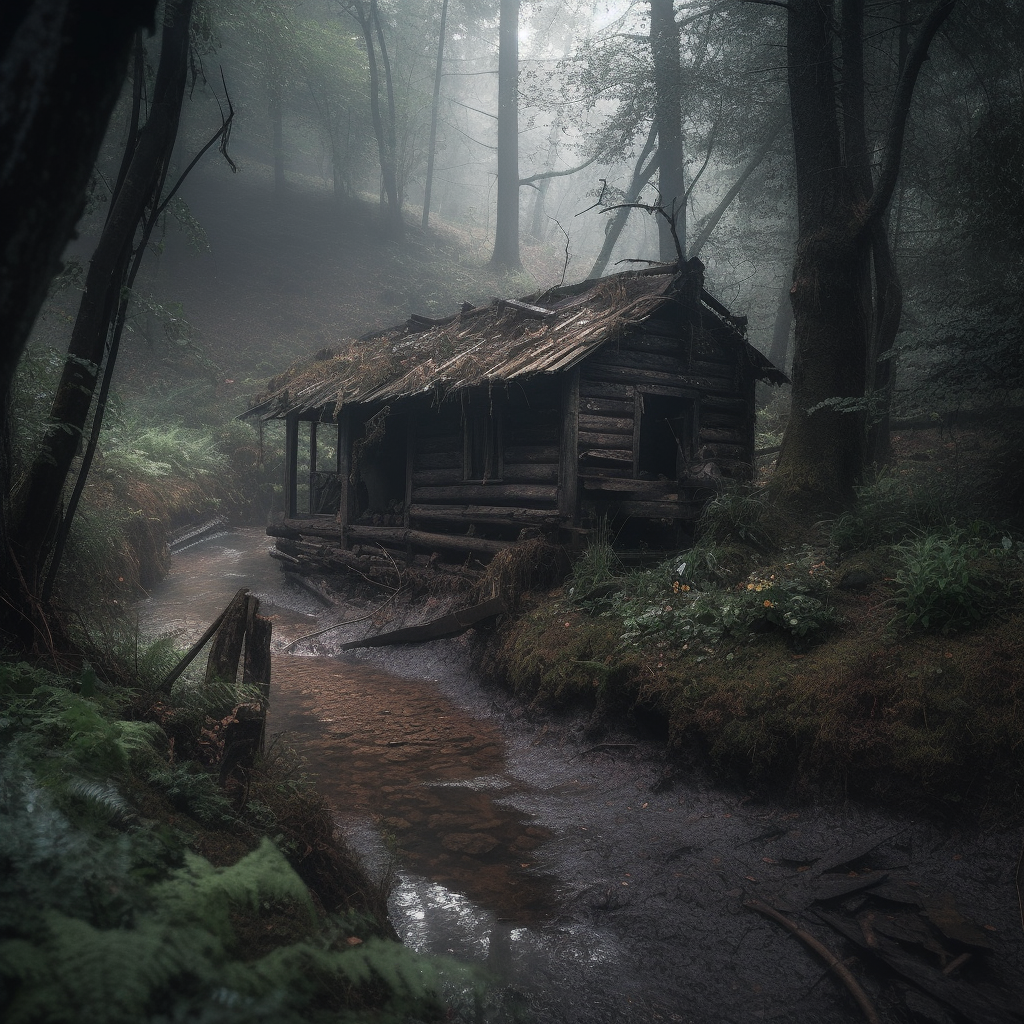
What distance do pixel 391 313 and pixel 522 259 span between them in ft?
39.6

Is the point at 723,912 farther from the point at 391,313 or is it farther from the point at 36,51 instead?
the point at 391,313

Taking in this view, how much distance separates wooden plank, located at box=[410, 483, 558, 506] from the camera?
10.3 metres

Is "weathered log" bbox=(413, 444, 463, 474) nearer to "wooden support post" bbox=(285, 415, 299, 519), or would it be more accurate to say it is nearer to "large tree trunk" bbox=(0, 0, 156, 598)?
"wooden support post" bbox=(285, 415, 299, 519)

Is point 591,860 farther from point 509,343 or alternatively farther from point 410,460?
point 410,460

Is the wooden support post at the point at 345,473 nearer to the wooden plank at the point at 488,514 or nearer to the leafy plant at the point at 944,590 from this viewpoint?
the wooden plank at the point at 488,514

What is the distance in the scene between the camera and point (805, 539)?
8461 millimetres

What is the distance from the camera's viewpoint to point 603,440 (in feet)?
33.1

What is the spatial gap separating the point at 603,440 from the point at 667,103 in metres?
14.3

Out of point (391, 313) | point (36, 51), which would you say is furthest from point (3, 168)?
point (391, 313)

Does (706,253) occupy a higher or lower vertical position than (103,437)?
higher

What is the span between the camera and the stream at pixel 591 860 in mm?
3504

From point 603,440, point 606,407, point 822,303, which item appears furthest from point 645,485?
point 822,303

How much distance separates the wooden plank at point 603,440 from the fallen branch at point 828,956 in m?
6.67

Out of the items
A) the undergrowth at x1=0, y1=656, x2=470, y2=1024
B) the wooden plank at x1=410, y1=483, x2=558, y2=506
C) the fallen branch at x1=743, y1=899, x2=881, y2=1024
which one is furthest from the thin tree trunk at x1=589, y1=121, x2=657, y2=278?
the undergrowth at x1=0, y1=656, x2=470, y2=1024
